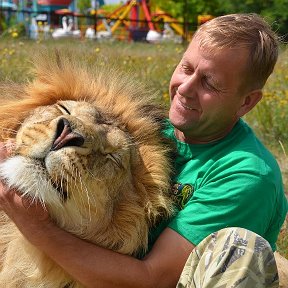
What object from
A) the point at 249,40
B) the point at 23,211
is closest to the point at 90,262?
the point at 23,211

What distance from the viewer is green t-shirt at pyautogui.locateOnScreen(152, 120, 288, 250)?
2.32 metres

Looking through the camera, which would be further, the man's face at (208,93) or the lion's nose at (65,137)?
the man's face at (208,93)

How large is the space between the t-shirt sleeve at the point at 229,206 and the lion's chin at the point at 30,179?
1.51 ft

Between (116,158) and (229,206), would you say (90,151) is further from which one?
(229,206)

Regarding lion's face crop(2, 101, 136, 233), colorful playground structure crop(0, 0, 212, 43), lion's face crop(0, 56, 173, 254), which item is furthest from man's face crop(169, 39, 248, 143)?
A: colorful playground structure crop(0, 0, 212, 43)

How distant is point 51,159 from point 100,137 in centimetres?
23

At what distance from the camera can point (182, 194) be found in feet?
8.09

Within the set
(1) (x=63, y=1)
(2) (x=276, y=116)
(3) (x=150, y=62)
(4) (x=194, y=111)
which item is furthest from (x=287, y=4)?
(4) (x=194, y=111)

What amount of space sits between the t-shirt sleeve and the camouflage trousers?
11.3 inches

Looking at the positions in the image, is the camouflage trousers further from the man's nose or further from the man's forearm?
the man's nose

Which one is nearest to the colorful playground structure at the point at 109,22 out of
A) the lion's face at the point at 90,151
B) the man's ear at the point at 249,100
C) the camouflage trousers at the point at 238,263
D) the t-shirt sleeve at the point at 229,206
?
the lion's face at the point at 90,151

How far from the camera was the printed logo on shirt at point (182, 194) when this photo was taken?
2.45 m

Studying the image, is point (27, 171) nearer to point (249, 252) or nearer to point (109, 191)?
point (109, 191)

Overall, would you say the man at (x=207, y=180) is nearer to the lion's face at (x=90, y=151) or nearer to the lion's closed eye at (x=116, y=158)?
the lion's face at (x=90, y=151)
